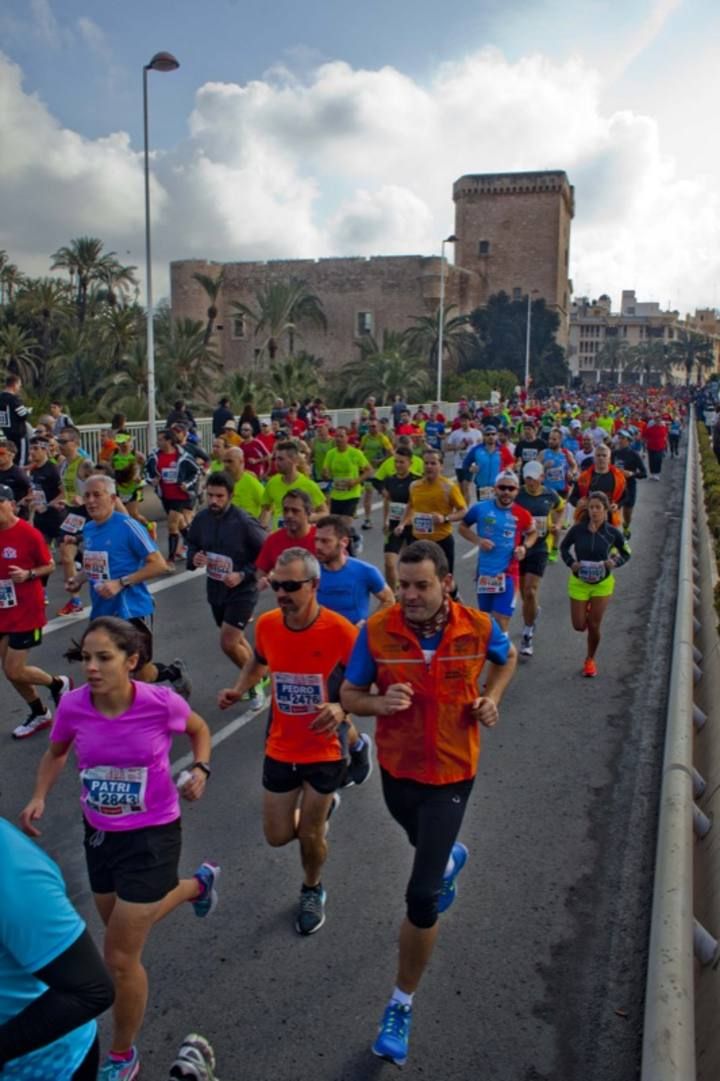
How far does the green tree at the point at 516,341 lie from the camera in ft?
214

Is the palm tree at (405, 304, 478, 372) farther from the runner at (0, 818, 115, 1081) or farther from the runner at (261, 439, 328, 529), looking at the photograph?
the runner at (0, 818, 115, 1081)

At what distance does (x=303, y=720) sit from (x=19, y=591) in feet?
→ 9.65

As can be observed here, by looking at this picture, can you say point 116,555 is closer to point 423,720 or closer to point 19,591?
point 19,591

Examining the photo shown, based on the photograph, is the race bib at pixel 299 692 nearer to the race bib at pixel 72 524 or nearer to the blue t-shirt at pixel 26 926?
the blue t-shirt at pixel 26 926

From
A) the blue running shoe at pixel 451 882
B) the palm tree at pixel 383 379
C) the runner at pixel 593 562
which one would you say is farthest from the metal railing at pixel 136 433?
the palm tree at pixel 383 379

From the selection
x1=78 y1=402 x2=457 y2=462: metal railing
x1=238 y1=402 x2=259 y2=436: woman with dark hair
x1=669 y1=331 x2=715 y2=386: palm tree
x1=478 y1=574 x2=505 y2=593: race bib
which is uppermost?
x1=669 y1=331 x2=715 y2=386: palm tree

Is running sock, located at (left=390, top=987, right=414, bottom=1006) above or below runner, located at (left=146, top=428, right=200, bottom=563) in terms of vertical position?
below

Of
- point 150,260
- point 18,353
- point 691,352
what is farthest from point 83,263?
point 691,352

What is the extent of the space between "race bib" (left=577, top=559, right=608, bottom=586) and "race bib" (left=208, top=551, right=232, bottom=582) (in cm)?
320

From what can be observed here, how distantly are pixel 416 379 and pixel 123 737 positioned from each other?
143 ft

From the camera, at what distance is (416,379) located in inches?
1821

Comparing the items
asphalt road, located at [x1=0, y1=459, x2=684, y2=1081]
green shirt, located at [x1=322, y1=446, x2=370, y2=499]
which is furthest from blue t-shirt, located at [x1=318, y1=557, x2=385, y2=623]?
green shirt, located at [x1=322, y1=446, x2=370, y2=499]

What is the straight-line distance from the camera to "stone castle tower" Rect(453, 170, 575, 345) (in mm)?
78812

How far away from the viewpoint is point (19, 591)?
6.54 m
